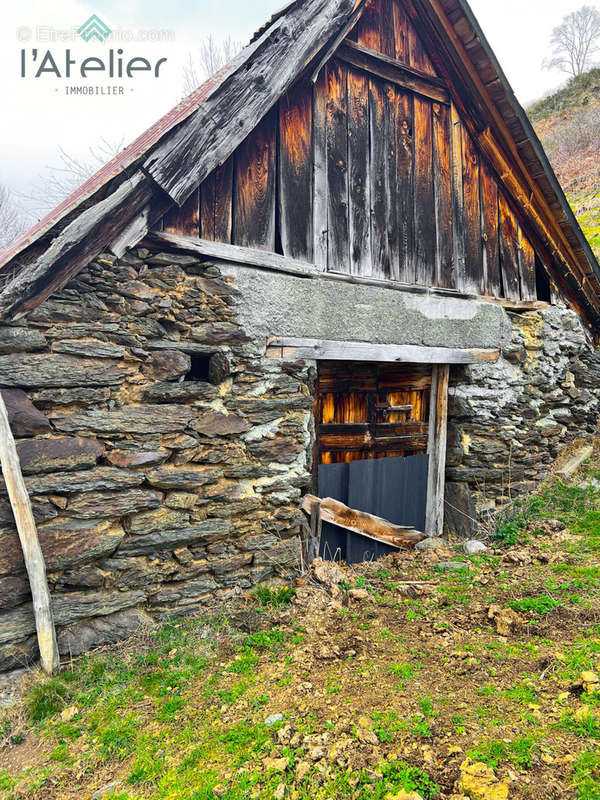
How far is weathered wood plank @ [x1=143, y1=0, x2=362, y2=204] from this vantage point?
10.1 ft

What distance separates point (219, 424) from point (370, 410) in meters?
1.99

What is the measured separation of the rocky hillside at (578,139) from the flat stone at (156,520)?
39.1 ft

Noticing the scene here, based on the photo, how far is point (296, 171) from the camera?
13.0 feet

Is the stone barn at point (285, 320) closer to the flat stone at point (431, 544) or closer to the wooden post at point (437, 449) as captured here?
the wooden post at point (437, 449)

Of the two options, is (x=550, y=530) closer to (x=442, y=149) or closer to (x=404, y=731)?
(x=404, y=731)

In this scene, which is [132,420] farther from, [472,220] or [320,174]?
[472,220]

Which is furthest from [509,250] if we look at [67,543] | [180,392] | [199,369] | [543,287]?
[67,543]

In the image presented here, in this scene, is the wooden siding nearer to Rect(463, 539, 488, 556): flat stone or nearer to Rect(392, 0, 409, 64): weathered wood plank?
Rect(392, 0, 409, 64): weathered wood plank

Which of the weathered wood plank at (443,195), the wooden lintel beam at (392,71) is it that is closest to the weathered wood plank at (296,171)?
the wooden lintel beam at (392,71)

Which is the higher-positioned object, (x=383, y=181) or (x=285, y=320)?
(x=383, y=181)

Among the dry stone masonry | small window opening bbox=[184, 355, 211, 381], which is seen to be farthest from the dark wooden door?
small window opening bbox=[184, 355, 211, 381]

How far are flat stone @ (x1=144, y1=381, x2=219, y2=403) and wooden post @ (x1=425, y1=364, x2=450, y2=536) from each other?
2.71 meters

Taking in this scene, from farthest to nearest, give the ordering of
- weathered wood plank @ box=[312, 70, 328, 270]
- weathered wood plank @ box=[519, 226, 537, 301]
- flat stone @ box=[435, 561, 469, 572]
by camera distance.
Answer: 1. weathered wood plank @ box=[519, 226, 537, 301]
2. flat stone @ box=[435, 561, 469, 572]
3. weathered wood plank @ box=[312, 70, 328, 270]

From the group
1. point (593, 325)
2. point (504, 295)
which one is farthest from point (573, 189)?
point (504, 295)
